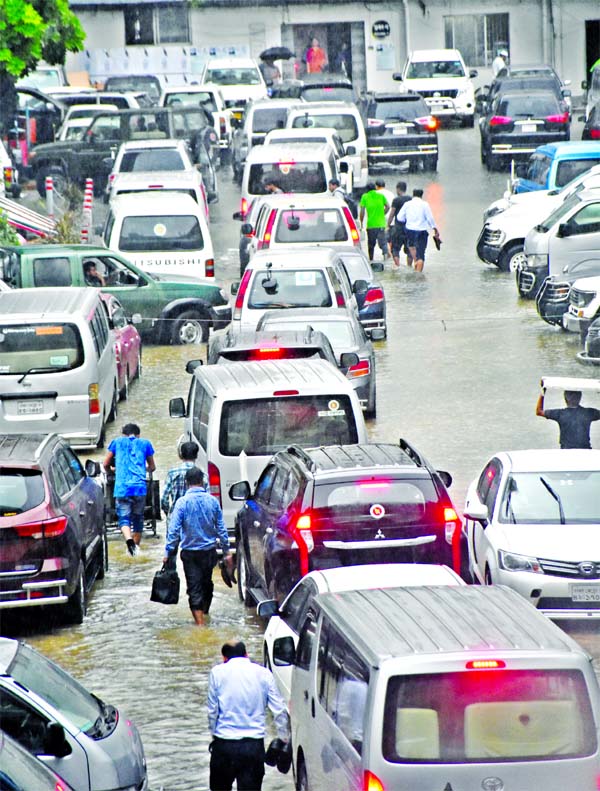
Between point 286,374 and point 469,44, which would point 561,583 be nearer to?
point 286,374

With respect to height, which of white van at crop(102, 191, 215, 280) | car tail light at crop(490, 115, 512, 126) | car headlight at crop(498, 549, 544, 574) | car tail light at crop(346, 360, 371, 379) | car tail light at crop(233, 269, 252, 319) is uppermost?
car tail light at crop(490, 115, 512, 126)

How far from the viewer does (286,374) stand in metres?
15.4

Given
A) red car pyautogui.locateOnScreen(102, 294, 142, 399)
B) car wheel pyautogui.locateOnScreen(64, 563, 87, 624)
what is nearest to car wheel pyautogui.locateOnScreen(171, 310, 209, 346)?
red car pyautogui.locateOnScreen(102, 294, 142, 399)

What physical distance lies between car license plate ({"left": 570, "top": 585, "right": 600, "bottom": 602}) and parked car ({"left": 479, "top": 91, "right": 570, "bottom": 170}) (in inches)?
1128

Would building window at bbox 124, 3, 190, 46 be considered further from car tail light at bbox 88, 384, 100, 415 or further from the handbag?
the handbag

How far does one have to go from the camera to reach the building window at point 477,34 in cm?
5625

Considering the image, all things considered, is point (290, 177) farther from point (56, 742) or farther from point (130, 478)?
point (56, 742)

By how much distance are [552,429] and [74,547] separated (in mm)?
7833

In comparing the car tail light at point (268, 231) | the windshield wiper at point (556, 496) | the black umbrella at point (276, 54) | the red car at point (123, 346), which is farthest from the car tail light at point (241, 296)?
the black umbrella at point (276, 54)

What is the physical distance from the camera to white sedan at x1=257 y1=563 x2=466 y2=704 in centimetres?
1045

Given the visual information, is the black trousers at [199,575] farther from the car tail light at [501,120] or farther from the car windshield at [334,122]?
the car tail light at [501,120]

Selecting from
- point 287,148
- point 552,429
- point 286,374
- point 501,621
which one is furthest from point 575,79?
point 501,621

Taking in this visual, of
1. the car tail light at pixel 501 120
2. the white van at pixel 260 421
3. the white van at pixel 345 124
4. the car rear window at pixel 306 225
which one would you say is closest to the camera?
the white van at pixel 260 421

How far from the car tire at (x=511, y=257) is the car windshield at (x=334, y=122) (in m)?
9.11
